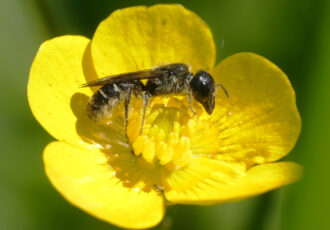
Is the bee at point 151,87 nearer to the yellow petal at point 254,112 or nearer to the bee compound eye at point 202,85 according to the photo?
the bee compound eye at point 202,85

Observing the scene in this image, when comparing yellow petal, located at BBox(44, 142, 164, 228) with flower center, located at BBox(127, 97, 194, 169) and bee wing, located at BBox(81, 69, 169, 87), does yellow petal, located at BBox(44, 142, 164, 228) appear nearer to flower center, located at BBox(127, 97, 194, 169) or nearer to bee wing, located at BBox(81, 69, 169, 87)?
flower center, located at BBox(127, 97, 194, 169)

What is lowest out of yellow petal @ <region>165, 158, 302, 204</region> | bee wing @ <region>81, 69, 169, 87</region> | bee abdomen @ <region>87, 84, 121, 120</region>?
yellow petal @ <region>165, 158, 302, 204</region>

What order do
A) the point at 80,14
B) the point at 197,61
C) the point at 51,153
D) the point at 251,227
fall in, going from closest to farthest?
the point at 51,153
the point at 251,227
the point at 197,61
the point at 80,14

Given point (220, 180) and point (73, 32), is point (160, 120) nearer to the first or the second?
point (220, 180)

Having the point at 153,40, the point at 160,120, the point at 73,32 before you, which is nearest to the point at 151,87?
the point at 160,120

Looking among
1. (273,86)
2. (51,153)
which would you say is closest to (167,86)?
(273,86)

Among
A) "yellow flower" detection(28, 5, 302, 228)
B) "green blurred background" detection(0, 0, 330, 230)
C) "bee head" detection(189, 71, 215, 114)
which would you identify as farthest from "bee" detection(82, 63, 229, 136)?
"green blurred background" detection(0, 0, 330, 230)

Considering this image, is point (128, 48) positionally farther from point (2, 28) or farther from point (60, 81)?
point (2, 28)
